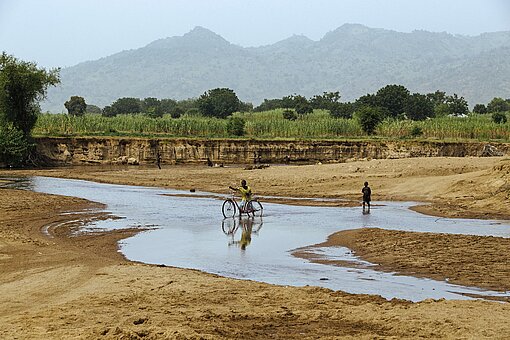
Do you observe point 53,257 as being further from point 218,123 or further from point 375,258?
point 218,123

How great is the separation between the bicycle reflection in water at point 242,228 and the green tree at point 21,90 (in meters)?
37.2

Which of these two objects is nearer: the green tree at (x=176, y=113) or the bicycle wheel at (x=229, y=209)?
the bicycle wheel at (x=229, y=209)

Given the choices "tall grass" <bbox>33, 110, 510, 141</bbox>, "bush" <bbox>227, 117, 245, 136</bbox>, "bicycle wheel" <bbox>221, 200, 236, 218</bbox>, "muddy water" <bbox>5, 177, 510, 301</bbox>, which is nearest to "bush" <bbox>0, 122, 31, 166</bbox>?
"tall grass" <bbox>33, 110, 510, 141</bbox>

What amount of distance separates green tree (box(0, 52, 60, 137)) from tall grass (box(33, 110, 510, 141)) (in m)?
6.85

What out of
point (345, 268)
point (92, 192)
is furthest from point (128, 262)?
point (92, 192)

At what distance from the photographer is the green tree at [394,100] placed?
107 meters

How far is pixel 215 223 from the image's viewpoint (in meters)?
25.0

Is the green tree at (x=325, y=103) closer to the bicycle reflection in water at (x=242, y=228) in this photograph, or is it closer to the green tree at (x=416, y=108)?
the green tree at (x=416, y=108)

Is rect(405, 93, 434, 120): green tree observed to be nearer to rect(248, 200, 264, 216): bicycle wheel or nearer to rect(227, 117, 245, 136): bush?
rect(227, 117, 245, 136): bush

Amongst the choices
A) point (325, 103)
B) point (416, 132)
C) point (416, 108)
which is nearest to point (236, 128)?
point (416, 132)

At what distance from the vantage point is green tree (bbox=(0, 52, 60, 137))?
5791 cm

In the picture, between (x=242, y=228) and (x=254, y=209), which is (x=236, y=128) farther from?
(x=242, y=228)

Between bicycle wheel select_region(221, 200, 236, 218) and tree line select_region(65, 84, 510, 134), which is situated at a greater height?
tree line select_region(65, 84, 510, 134)

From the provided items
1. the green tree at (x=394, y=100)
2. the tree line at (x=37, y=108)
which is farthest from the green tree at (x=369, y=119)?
the green tree at (x=394, y=100)
